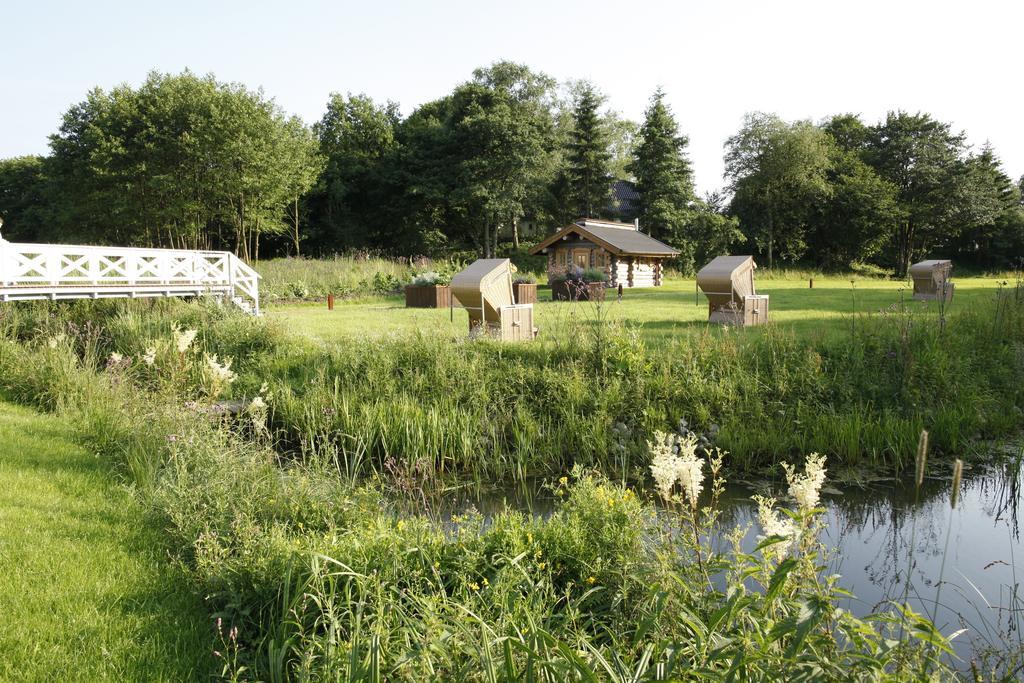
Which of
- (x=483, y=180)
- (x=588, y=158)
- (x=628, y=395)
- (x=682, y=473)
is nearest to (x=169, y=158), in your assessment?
→ (x=483, y=180)

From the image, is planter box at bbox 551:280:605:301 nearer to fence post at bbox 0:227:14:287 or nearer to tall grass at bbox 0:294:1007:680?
tall grass at bbox 0:294:1007:680

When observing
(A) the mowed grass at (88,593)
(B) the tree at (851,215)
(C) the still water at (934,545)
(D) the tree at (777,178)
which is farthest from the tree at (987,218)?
(A) the mowed grass at (88,593)

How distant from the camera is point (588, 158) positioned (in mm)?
40562

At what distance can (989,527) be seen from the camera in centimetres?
598

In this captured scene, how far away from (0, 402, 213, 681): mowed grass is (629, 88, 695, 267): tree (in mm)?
35935

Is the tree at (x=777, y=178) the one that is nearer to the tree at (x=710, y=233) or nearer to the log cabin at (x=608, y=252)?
the tree at (x=710, y=233)

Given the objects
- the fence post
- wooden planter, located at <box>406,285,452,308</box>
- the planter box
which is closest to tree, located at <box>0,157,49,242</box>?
wooden planter, located at <box>406,285,452,308</box>

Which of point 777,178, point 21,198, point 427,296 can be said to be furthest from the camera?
point 21,198

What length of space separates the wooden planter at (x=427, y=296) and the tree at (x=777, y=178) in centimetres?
2702

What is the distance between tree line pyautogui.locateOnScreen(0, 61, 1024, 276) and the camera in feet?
116

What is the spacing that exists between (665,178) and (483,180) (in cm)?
1009

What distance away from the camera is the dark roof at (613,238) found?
28594mm

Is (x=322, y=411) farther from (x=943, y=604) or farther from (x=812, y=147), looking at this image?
(x=812, y=147)

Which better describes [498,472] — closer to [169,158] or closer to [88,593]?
[88,593]
